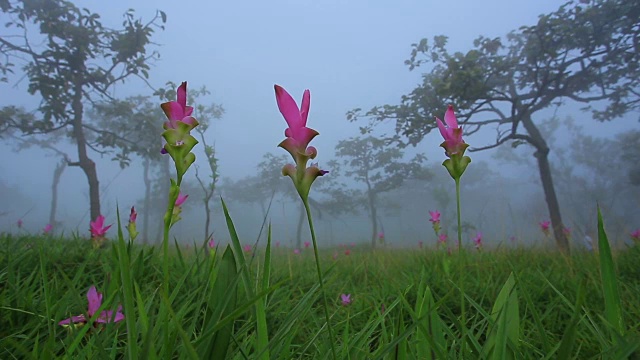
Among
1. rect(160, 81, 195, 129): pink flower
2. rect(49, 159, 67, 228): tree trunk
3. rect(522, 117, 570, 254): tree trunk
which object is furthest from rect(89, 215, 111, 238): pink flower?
rect(49, 159, 67, 228): tree trunk

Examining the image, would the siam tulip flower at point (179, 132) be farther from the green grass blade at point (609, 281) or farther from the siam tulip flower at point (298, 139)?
the green grass blade at point (609, 281)

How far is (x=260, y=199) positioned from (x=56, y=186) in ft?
37.3

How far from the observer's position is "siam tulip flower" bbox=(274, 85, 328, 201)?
23.7 inches

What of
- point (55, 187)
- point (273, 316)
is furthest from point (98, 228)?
point (55, 187)

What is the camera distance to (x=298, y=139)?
2.02ft

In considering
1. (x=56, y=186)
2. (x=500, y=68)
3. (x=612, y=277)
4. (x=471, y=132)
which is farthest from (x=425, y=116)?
(x=56, y=186)

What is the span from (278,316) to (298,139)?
55.6 inches

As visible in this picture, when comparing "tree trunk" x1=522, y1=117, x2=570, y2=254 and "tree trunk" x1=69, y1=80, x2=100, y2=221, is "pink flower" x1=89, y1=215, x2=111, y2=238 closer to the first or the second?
"tree trunk" x1=69, y1=80, x2=100, y2=221

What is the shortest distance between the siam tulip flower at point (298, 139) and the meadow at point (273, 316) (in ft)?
0.62

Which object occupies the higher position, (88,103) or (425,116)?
(88,103)

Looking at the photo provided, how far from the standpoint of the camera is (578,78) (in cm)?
671

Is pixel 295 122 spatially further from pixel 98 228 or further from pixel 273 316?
pixel 98 228

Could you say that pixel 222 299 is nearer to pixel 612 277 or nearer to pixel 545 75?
pixel 612 277

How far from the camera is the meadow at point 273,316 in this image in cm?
67
